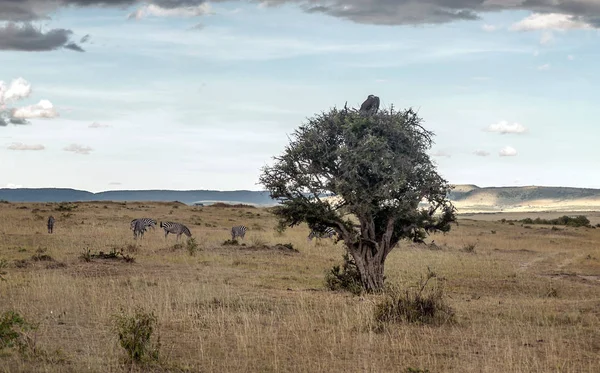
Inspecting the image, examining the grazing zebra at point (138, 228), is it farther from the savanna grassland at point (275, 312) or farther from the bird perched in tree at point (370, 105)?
the bird perched in tree at point (370, 105)

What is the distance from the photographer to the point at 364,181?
1961 cm

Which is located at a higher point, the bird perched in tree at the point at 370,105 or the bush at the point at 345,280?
the bird perched in tree at the point at 370,105

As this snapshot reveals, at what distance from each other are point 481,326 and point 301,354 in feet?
14.7

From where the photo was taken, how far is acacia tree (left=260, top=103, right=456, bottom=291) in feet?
62.9

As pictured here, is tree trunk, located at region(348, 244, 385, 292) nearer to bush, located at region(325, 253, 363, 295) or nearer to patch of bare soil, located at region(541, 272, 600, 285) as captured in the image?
bush, located at region(325, 253, 363, 295)

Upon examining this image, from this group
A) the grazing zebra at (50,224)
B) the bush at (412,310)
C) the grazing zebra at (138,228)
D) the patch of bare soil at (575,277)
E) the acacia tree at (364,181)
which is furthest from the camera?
the grazing zebra at (50,224)

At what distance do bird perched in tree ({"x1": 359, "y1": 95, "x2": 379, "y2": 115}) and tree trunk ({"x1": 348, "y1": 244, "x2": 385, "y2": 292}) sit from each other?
11.8ft

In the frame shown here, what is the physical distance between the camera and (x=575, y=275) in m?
29.4

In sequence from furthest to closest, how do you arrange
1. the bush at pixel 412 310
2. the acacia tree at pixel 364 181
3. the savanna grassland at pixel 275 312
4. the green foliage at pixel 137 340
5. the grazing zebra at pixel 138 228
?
the grazing zebra at pixel 138 228
the acacia tree at pixel 364 181
the bush at pixel 412 310
the savanna grassland at pixel 275 312
the green foliage at pixel 137 340

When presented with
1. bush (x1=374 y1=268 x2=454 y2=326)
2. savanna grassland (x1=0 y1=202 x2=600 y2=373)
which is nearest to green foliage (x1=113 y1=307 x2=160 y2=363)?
savanna grassland (x1=0 y1=202 x2=600 y2=373)

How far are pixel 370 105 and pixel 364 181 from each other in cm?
216

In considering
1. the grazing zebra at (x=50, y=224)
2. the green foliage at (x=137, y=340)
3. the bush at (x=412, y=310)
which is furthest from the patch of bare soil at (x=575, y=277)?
the grazing zebra at (x=50, y=224)

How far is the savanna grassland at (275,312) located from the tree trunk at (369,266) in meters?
0.59

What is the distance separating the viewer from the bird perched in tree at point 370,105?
20153mm
